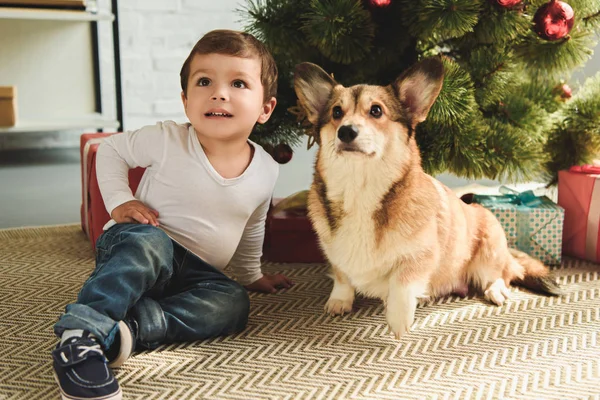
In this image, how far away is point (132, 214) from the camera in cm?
122

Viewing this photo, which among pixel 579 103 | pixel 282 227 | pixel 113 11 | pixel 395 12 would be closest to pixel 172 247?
pixel 282 227

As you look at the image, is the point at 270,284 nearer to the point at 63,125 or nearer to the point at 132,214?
the point at 132,214

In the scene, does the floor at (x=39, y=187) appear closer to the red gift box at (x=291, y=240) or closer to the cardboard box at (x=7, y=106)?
the cardboard box at (x=7, y=106)

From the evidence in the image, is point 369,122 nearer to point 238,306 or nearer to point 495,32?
point 238,306

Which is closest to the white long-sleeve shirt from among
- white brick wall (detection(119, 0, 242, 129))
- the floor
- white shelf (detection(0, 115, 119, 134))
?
the floor

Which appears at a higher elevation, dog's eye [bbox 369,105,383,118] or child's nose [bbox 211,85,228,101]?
child's nose [bbox 211,85,228,101]

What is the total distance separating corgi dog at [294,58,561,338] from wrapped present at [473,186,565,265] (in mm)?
408

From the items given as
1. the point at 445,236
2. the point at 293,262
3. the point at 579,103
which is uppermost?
the point at 579,103

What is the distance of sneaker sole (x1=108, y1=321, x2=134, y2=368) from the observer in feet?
3.41

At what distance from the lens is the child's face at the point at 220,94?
125 centimetres

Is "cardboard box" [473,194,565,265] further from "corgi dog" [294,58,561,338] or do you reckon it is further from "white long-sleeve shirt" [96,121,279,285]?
"white long-sleeve shirt" [96,121,279,285]

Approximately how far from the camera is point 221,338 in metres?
1.20

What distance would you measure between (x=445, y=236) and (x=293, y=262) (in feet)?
1.62

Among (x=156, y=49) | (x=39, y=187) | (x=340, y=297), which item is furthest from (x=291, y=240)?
(x=156, y=49)
